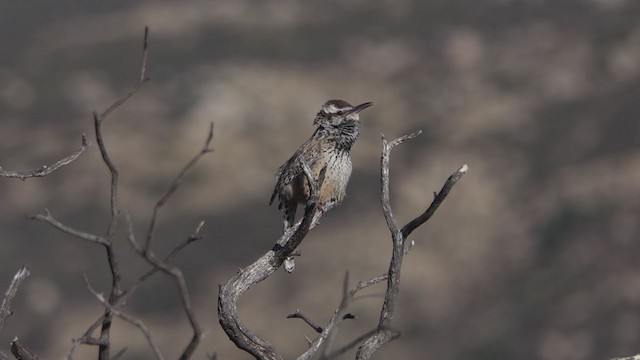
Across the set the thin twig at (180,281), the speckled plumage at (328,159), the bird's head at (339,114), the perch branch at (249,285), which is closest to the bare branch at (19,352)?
the perch branch at (249,285)

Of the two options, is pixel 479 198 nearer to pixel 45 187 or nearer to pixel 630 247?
pixel 630 247

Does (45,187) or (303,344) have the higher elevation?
(45,187)

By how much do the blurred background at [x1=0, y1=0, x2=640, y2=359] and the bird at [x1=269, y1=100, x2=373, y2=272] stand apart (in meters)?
8.52

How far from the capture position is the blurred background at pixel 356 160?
17656 mm

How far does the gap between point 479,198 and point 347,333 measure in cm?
515

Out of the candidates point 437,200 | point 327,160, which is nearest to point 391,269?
point 437,200

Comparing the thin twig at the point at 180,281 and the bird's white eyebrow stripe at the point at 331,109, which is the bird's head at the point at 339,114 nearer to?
the bird's white eyebrow stripe at the point at 331,109

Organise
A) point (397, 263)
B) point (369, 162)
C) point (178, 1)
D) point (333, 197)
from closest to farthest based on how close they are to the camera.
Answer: point (397, 263) < point (333, 197) < point (369, 162) < point (178, 1)

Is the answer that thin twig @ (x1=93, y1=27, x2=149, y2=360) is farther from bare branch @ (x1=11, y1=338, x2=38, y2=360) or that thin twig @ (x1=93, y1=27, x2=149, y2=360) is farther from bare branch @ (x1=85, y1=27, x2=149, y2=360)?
bare branch @ (x1=11, y1=338, x2=38, y2=360)

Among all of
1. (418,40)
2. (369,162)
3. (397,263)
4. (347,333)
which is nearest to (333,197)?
(397,263)

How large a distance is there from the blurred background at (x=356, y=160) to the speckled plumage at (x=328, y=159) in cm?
852

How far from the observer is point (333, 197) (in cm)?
748

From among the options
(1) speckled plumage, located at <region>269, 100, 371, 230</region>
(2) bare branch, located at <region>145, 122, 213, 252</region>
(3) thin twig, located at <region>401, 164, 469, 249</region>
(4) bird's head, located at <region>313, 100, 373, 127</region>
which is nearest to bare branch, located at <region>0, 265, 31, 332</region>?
(2) bare branch, located at <region>145, 122, 213, 252</region>

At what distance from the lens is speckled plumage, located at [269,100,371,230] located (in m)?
7.46
